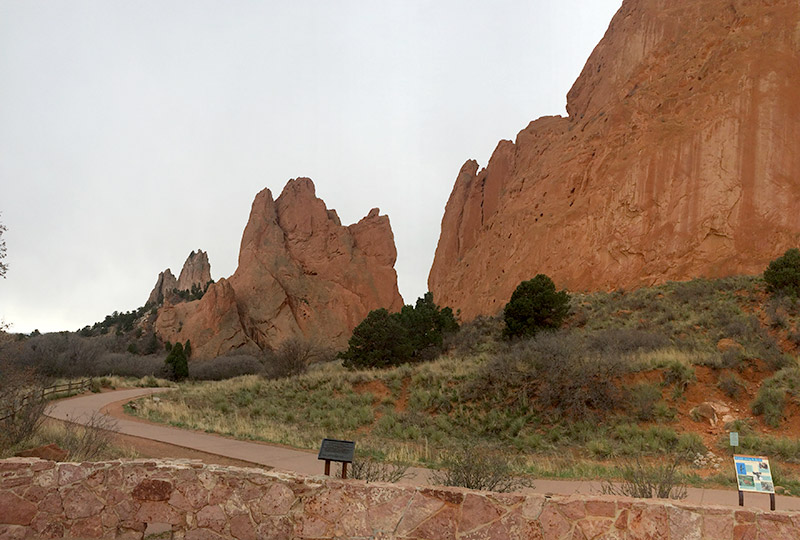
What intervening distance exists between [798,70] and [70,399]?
50541mm

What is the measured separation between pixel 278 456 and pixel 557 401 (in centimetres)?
973

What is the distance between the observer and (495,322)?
3341cm

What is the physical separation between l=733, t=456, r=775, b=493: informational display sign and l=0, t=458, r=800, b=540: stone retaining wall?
0.71 metres

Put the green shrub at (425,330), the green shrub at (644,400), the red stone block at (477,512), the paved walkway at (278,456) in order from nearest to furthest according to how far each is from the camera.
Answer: the red stone block at (477,512)
the paved walkway at (278,456)
the green shrub at (644,400)
the green shrub at (425,330)

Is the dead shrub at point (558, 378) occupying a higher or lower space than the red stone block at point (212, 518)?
higher

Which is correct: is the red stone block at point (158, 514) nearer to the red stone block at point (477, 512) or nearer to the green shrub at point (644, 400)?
the red stone block at point (477, 512)

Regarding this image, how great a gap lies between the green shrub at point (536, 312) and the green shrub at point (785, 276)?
9.91 metres

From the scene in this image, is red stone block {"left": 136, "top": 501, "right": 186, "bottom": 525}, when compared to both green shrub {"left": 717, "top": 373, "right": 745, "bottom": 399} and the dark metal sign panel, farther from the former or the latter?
green shrub {"left": 717, "top": 373, "right": 745, "bottom": 399}

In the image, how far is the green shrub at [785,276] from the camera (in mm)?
23344

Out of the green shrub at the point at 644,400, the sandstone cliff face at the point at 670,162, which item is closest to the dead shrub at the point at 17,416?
the green shrub at the point at 644,400

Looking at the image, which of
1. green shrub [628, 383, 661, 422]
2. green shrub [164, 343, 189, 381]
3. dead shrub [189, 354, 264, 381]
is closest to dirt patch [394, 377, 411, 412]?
green shrub [628, 383, 661, 422]

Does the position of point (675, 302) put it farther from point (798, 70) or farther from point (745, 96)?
point (798, 70)

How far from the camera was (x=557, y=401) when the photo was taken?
54.9 ft

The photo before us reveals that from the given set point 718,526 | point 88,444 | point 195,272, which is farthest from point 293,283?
point 718,526
